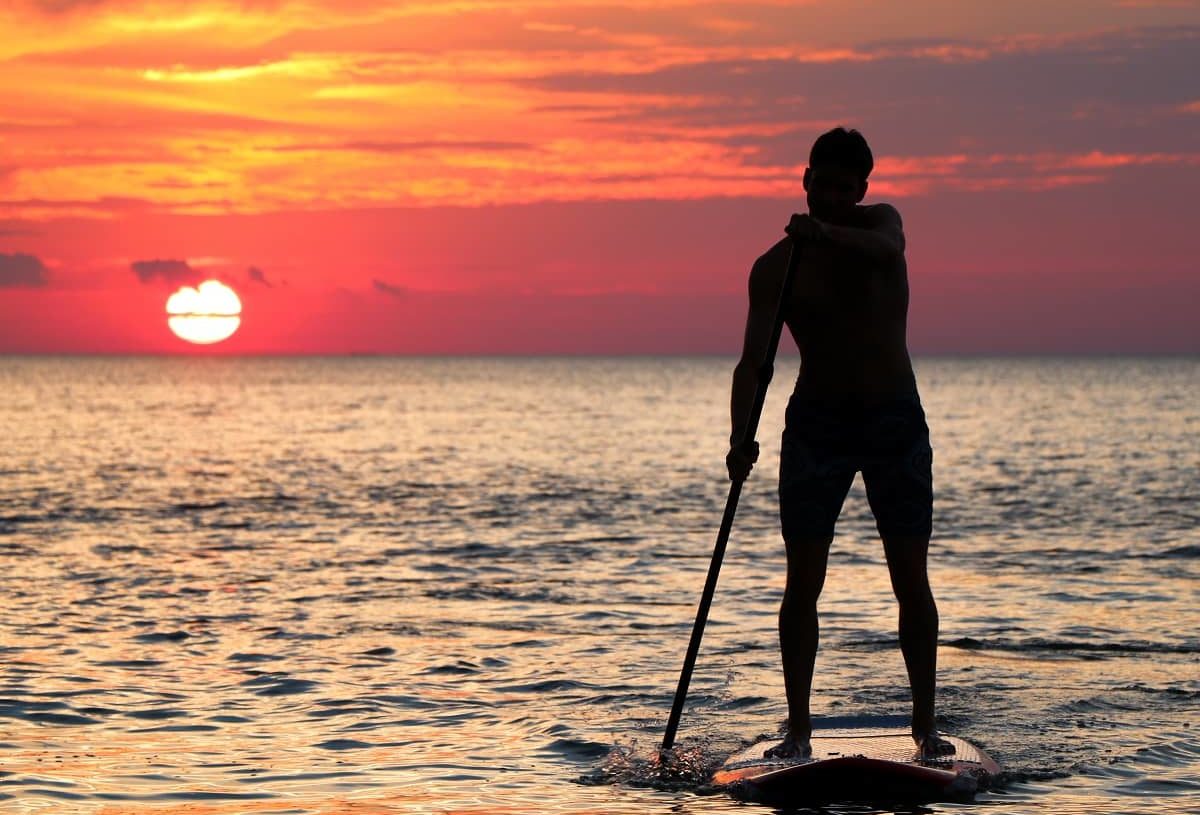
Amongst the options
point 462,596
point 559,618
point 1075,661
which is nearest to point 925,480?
point 1075,661

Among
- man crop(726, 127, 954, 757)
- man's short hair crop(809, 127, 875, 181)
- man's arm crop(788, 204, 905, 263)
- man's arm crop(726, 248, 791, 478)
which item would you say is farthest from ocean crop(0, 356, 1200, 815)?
man's short hair crop(809, 127, 875, 181)

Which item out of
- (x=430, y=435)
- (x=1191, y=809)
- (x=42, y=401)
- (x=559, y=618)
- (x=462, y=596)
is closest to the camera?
(x=1191, y=809)

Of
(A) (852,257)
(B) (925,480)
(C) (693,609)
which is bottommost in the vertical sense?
(C) (693,609)

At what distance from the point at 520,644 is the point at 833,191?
17.9 feet

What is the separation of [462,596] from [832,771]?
24.6ft

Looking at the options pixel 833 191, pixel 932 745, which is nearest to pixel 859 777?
pixel 932 745

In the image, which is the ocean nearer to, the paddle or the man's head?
the paddle

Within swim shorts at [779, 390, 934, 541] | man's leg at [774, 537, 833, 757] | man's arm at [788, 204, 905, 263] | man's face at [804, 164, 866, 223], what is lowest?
man's leg at [774, 537, 833, 757]

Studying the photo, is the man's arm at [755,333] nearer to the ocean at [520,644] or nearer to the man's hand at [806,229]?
the man's hand at [806,229]

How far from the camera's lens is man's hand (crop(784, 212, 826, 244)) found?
6035mm

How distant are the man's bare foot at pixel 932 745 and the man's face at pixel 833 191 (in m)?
2.32

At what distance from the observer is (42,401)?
8806 cm

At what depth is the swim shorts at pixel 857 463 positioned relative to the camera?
21.5ft

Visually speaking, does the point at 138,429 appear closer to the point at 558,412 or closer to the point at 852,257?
the point at 558,412
